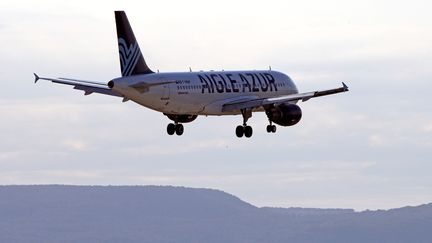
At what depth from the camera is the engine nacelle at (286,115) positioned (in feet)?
477

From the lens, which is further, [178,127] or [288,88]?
[288,88]

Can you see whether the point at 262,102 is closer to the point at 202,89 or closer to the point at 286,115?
the point at 286,115

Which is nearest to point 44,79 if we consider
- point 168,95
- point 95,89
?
point 95,89

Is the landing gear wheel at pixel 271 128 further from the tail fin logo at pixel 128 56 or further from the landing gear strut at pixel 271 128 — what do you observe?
the tail fin logo at pixel 128 56

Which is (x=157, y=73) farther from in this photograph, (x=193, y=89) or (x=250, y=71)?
(x=250, y=71)

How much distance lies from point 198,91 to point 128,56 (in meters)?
7.81

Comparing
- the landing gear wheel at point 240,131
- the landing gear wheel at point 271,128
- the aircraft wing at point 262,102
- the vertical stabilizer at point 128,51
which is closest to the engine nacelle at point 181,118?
the aircraft wing at point 262,102

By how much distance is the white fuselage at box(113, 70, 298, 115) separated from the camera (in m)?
139

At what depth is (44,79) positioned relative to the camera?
488 feet

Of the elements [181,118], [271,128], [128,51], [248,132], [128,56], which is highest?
[128,51]

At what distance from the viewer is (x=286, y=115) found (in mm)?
145250

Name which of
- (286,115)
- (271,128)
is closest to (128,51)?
(271,128)

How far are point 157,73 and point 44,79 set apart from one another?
Answer: 42.1ft

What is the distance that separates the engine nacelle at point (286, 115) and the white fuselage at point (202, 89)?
3484 mm
